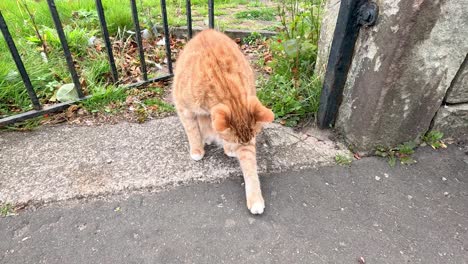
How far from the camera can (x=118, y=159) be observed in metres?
2.16

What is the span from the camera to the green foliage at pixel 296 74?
2559 mm

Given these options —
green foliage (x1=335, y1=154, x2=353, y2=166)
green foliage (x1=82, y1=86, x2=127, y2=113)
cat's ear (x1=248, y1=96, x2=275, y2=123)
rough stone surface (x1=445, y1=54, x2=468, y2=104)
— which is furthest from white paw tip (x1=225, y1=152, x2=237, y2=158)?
rough stone surface (x1=445, y1=54, x2=468, y2=104)

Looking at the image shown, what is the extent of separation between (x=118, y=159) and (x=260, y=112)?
3.74ft

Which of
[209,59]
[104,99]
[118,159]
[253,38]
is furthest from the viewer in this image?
[253,38]

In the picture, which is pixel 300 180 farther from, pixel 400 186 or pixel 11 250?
pixel 11 250

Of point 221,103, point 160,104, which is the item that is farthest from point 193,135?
point 160,104

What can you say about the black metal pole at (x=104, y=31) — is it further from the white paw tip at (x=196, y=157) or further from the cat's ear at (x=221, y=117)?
the cat's ear at (x=221, y=117)

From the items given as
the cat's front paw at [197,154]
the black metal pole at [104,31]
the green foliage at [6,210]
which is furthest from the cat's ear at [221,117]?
the black metal pole at [104,31]

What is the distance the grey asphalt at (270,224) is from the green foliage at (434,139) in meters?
0.29

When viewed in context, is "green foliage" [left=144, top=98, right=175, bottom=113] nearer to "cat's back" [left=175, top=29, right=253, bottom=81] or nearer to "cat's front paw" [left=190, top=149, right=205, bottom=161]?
"cat's back" [left=175, top=29, right=253, bottom=81]

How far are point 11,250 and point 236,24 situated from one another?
152 inches

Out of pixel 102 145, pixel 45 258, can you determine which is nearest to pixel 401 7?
pixel 102 145

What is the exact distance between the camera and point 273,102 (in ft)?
8.78

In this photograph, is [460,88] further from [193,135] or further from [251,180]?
[193,135]
